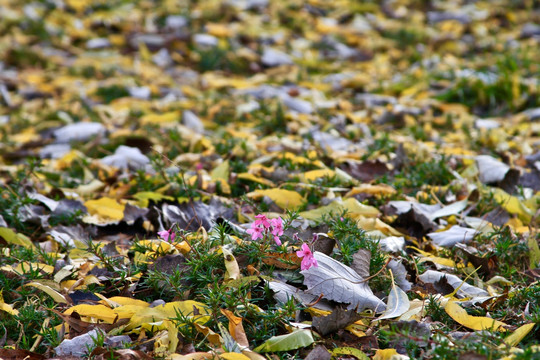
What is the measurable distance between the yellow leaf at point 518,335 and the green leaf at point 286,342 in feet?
1.85

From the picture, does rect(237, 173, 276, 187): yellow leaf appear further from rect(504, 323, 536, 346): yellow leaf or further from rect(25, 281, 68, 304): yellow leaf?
rect(504, 323, 536, 346): yellow leaf

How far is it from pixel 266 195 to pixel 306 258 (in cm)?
92

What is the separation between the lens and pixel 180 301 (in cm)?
188

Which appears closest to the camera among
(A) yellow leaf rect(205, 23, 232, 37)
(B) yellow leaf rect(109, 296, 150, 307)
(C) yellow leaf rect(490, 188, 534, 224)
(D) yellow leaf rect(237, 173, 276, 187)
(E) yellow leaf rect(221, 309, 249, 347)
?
(E) yellow leaf rect(221, 309, 249, 347)

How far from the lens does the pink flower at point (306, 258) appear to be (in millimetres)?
1819

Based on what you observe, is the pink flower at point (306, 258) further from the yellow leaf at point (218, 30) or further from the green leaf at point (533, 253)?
the yellow leaf at point (218, 30)

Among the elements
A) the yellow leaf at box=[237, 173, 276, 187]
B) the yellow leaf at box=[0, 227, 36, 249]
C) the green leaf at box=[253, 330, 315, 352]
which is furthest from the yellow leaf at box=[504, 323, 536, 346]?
the yellow leaf at box=[0, 227, 36, 249]

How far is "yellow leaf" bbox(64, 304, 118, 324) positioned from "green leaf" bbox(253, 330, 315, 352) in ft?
Answer: 1.63

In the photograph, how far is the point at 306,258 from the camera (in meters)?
1.83

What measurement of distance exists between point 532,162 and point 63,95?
3877 millimetres

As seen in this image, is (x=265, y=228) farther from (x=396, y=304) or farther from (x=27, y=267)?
(x=27, y=267)

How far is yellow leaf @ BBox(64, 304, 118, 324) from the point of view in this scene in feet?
6.11

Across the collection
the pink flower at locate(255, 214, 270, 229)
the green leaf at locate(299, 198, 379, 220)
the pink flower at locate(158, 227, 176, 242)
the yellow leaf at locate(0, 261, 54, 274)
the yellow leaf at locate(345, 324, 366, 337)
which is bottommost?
the yellow leaf at locate(0, 261, 54, 274)

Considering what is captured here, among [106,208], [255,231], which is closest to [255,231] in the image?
[255,231]
